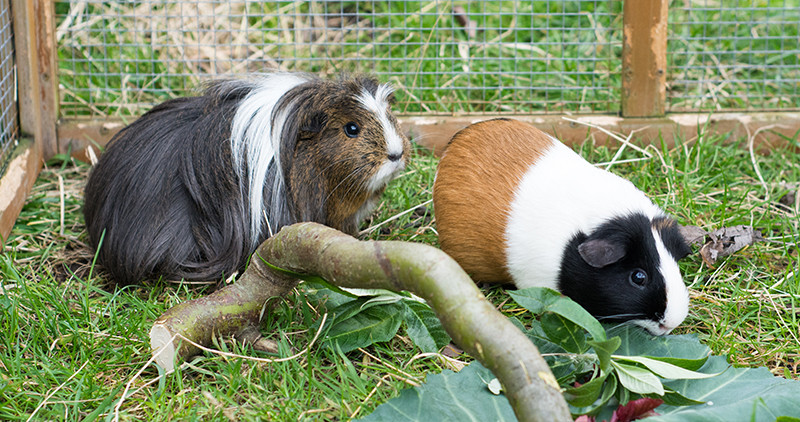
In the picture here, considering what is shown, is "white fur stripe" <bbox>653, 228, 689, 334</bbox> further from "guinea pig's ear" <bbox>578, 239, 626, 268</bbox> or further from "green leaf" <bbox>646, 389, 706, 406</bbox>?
"green leaf" <bbox>646, 389, 706, 406</bbox>

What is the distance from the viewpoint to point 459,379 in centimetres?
176

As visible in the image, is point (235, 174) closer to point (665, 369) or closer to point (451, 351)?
point (451, 351)

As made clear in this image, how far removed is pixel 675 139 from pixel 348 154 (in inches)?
57.6

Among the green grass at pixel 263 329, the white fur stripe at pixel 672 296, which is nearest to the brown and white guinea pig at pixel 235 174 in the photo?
the green grass at pixel 263 329

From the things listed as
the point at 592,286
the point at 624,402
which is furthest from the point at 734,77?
the point at 624,402

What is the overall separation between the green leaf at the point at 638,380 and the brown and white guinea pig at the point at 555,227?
0.92 ft

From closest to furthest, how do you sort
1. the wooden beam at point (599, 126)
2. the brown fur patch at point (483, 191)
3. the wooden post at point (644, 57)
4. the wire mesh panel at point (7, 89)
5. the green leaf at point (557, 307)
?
1. the green leaf at point (557, 307)
2. the brown fur patch at point (483, 191)
3. the wire mesh panel at point (7, 89)
4. the wooden post at point (644, 57)
5. the wooden beam at point (599, 126)

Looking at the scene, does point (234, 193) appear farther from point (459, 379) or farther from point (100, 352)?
point (459, 379)

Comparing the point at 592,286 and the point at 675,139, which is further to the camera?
the point at 675,139

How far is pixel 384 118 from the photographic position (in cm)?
242

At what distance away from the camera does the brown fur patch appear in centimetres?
225

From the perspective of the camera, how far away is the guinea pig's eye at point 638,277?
1.99 meters

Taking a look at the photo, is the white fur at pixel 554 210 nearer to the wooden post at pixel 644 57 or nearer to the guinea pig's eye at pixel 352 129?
the guinea pig's eye at pixel 352 129

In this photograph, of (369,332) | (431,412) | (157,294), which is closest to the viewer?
(431,412)
